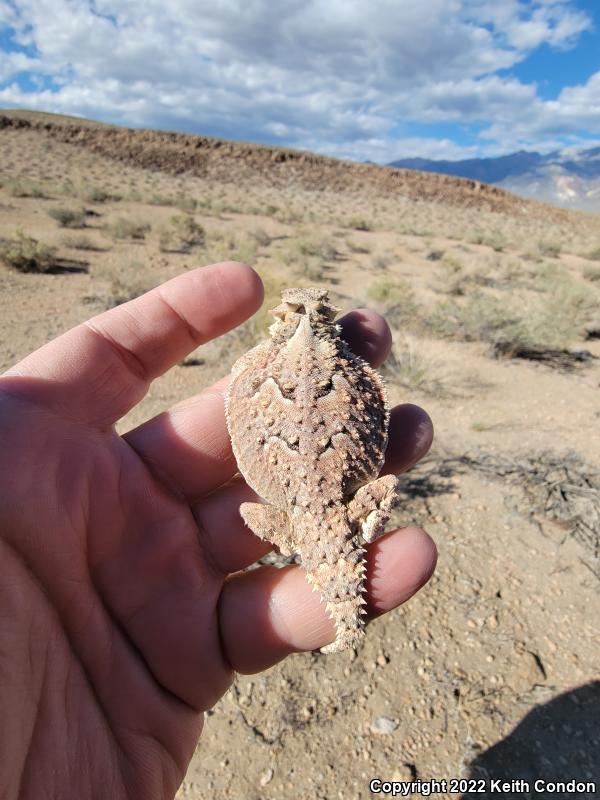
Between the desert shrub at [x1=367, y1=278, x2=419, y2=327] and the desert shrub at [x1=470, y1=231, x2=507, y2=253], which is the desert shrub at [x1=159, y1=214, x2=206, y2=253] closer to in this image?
the desert shrub at [x1=367, y1=278, x2=419, y2=327]

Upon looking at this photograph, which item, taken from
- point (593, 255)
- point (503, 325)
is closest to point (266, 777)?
point (503, 325)

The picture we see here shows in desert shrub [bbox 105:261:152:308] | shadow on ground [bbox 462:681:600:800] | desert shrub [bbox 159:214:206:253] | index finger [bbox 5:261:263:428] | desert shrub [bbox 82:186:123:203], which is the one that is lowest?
desert shrub [bbox 82:186:123:203]

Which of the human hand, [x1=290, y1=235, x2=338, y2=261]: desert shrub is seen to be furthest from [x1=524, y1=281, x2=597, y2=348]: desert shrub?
[x1=290, y1=235, x2=338, y2=261]: desert shrub

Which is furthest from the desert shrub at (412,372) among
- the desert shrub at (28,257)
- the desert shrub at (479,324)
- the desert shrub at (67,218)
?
the desert shrub at (67,218)

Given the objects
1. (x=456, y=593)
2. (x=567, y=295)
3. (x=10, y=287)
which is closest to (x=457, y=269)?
(x=567, y=295)

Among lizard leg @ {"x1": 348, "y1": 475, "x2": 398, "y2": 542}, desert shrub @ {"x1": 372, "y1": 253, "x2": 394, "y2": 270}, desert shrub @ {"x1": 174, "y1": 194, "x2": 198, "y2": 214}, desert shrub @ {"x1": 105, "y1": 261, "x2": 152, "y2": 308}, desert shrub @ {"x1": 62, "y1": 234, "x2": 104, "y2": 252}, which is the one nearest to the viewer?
lizard leg @ {"x1": 348, "y1": 475, "x2": 398, "y2": 542}

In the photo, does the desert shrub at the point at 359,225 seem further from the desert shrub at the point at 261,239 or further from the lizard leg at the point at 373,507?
the lizard leg at the point at 373,507

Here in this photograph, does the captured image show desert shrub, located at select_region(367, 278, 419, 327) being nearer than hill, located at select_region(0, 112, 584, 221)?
Yes
